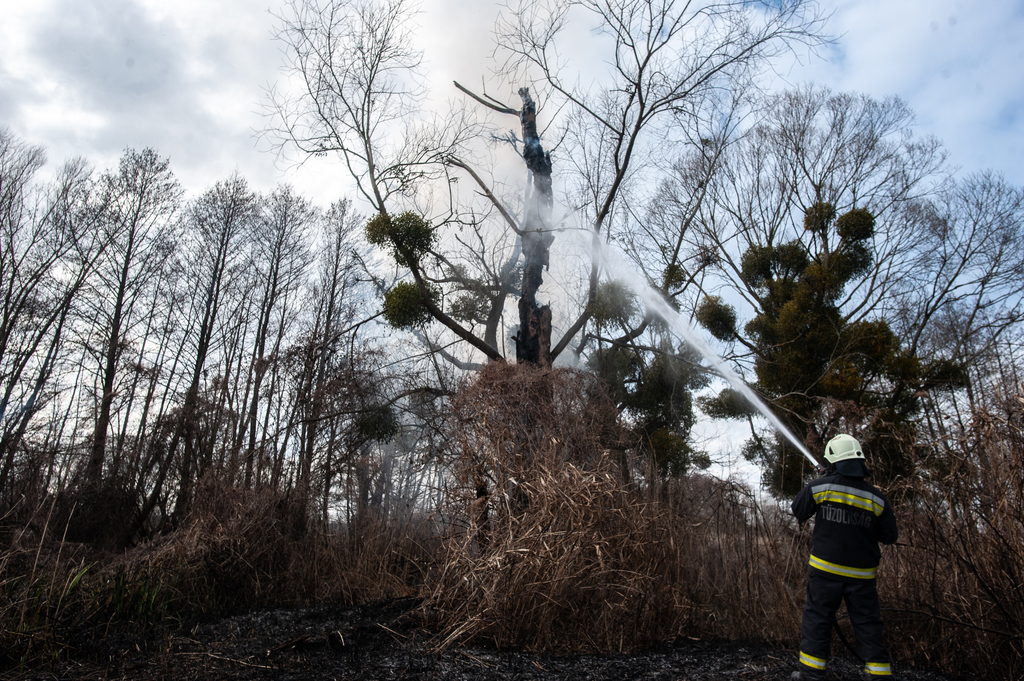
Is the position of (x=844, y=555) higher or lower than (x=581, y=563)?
higher

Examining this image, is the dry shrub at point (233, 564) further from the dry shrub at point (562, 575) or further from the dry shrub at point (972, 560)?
the dry shrub at point (972, 560)

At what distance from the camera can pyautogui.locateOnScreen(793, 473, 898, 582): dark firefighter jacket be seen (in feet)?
13.2

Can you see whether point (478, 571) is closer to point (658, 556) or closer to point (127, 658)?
point (658, 556)

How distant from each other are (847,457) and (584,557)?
231 centimetres

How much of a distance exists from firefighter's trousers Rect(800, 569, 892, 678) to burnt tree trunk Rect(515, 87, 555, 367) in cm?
789

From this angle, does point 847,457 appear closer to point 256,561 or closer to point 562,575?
point 562,575

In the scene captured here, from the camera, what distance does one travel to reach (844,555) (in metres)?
4.03

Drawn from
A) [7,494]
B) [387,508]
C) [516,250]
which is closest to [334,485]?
[387,508]

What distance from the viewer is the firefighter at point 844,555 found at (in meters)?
3.92

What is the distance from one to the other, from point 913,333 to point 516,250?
12569 millimetres

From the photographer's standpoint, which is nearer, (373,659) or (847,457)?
(847,457)

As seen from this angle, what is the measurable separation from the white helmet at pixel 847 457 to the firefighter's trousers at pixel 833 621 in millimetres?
762

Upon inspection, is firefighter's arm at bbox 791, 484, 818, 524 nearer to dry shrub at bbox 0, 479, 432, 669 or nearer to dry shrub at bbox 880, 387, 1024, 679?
dry shrub at bbox 880, 387, 1024, 679

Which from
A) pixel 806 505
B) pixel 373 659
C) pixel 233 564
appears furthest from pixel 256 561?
pixel 806 505
